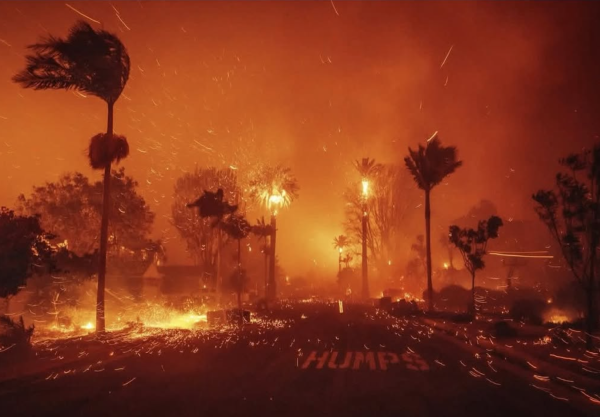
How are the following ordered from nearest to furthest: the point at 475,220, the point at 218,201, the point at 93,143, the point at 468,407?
the point at 468,407
the point at 93,143
the point at 218,201
the point at 475,220

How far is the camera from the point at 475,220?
109 meters

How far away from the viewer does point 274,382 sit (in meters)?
12.1

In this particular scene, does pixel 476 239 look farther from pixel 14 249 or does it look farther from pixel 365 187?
pixel 365 187

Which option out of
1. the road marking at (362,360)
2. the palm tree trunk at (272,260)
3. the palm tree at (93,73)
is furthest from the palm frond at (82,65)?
the palm tree trunk at (272,260)

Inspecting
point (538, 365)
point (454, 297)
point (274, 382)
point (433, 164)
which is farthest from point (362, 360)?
point (454, 297)

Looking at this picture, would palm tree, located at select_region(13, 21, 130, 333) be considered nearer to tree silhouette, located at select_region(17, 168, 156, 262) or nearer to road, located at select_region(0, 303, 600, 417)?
road, located at select_region(0, 303, 600, 417)

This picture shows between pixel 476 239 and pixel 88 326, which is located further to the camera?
pixel 476 239

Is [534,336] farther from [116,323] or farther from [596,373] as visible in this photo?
[116,323]

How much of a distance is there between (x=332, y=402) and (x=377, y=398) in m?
1.00

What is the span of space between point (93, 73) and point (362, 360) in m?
15.9

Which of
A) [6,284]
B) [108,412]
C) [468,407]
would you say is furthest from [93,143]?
[468,407]

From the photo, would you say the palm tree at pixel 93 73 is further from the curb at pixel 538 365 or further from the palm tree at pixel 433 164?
the palm tree at pixel 433 164

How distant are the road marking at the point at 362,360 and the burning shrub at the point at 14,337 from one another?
26.5ft

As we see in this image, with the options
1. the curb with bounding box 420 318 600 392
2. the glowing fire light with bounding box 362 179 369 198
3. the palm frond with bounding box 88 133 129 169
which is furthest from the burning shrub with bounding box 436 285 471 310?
the palm frond with bounding box 88 133 129 169
